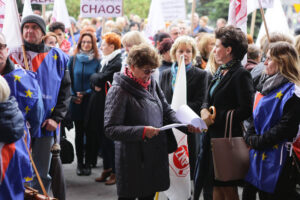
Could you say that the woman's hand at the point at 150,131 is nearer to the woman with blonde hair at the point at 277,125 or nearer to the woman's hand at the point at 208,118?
the woman's hand at the point at 208,118

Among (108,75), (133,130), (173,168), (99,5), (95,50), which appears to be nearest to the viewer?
(133,130)

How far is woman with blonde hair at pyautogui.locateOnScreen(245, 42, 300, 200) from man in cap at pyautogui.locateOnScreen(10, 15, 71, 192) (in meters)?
2.06

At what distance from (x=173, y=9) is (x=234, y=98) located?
4.88m

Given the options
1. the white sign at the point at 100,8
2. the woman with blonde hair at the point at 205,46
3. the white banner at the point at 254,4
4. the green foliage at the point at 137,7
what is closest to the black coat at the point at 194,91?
the woman with blonde hair at the point at 205,46

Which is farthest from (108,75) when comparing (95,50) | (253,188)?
(253,188)

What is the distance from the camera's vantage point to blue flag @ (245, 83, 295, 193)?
150 inches

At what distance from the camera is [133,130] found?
3.60 m

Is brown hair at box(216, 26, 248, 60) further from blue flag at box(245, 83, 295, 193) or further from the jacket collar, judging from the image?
the jacket collar

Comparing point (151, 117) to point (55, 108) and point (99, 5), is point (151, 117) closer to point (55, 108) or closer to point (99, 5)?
point (55, 108)

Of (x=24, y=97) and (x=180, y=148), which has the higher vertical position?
(x=24, y=97)

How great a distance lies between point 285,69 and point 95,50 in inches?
134

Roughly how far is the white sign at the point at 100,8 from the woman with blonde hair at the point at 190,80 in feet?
Answer: 8.32

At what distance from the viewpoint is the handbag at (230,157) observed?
4.00 meters

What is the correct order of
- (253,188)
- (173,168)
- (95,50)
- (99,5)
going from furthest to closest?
(99,5), (95,50), (173,168), (253,188)
